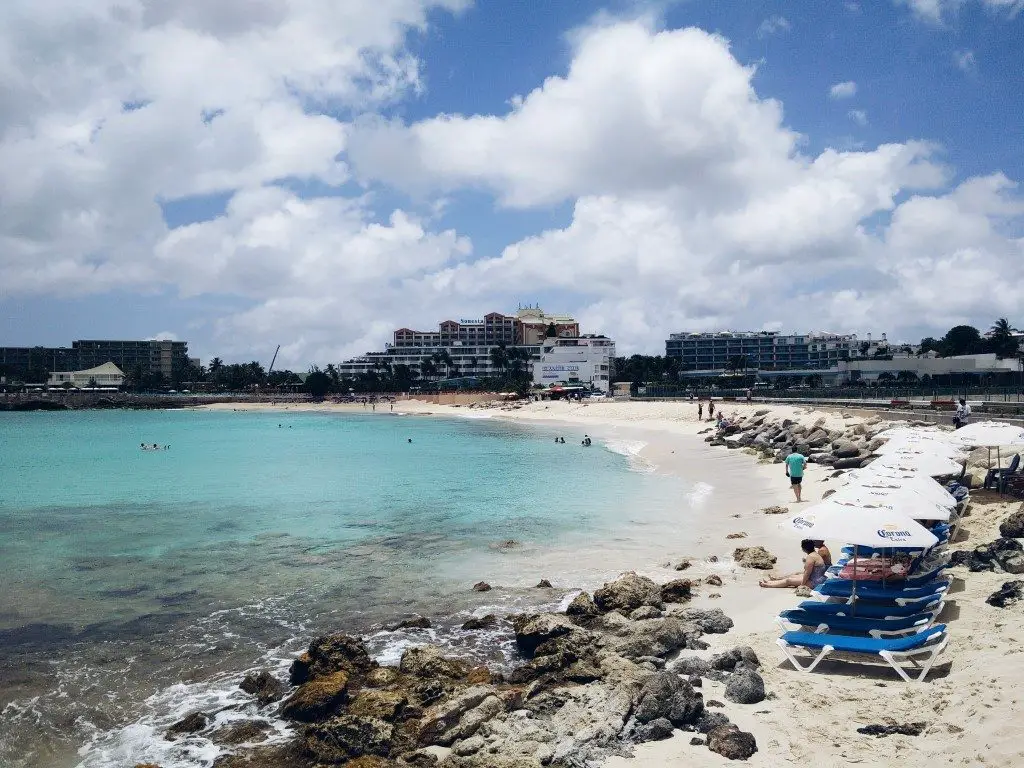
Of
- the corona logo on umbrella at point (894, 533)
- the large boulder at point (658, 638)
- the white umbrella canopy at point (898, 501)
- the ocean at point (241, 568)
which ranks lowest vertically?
the ocean at point (241, 568)

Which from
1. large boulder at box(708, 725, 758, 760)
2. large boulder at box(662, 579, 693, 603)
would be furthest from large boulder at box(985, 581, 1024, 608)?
large boulder at box(708, 725, 758, 760)

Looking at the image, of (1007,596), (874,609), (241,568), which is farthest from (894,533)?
(241,568)

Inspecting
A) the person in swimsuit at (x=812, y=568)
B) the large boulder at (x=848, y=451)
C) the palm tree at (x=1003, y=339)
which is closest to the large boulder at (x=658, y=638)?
the person in swimsuit at (x=812, y=568)

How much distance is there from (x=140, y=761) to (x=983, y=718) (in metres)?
8.85

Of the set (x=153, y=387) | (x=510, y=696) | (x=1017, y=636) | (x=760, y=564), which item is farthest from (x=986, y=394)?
(x=153, y=387)

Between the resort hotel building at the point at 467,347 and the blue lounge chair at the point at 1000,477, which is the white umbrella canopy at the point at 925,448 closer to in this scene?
the blue lounge chair at the point at 1000,477

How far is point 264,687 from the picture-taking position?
9727mm

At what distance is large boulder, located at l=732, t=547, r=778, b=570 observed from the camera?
14312mm

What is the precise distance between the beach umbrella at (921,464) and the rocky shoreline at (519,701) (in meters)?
5.66

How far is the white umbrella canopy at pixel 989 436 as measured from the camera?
54.6 ft

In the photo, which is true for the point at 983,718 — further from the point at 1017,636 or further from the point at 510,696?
the point at 510,696

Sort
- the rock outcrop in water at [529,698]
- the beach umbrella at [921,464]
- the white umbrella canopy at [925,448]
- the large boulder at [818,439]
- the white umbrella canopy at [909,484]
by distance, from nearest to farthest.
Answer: the rock outcrop in water at [529,698]
the white umbrella canopy at [909,484]
the beach umbrella at [921,464]
the white umbrella canopy at [925,448]
the large boulder at [818,439]

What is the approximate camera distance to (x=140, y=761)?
8.19m

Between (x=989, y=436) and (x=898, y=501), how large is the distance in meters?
9.00
